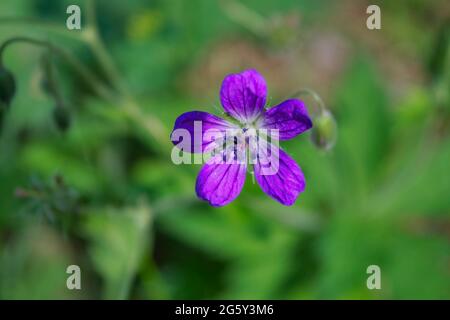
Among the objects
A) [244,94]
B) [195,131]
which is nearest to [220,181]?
[195,131]

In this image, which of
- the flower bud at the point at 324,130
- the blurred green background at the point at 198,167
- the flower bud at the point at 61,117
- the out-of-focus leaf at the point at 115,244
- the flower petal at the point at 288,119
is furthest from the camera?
the blurred green background at the point at 198,167

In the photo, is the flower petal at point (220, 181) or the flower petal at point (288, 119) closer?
the flower petal at point (288, 119)

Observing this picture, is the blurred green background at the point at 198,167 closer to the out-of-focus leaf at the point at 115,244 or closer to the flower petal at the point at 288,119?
the out-of-focus leaf at the point at 115,244

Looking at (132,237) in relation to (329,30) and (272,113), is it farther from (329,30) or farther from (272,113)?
(329,30)

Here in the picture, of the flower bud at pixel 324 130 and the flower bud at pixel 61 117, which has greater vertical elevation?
the flower bud at pixel 61 117

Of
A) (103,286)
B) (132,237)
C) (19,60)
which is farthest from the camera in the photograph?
(19,60)

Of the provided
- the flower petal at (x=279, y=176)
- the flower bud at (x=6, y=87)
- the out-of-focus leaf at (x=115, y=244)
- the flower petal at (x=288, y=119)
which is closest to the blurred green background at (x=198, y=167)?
the out-of-focus leaf at (x=115, y=244)

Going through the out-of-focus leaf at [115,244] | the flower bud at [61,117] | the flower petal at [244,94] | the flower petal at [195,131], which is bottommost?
the out-of-focus leaf at [115,244]

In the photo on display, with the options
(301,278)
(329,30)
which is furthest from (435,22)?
(301,278)
